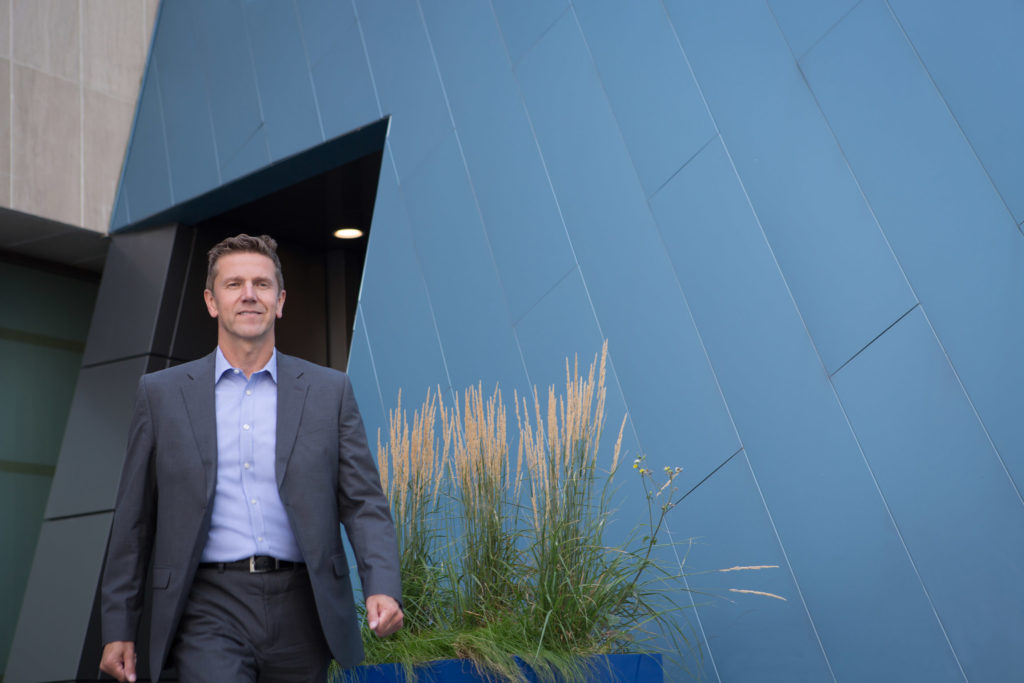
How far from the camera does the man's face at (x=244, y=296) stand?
1.85 metres

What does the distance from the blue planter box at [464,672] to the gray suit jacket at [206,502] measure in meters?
0.48

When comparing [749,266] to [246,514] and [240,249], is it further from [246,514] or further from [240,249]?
[246,514]

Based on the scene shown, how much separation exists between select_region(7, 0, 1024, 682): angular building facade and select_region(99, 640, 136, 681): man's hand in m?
1.78

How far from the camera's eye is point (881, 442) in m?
2.77

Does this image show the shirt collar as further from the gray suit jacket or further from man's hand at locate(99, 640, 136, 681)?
man's hand at locate(99, 640, 136, 681)

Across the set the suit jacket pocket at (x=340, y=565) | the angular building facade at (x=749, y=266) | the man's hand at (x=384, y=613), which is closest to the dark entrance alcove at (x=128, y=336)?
the angular building facade at (x=749, y=266)

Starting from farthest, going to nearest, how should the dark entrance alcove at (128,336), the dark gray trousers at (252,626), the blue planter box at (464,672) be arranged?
the dark entrance alcove at (128,336)
the blue planter box at (464,672)
the dark gray trousers at (252,626)

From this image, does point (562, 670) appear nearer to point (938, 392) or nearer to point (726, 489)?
point (726, 489)

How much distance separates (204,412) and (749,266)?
77.8 inches

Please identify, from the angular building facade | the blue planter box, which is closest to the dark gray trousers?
the blue planter box

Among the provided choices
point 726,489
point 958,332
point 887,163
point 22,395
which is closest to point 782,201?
point 887,163

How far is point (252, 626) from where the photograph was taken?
169cm

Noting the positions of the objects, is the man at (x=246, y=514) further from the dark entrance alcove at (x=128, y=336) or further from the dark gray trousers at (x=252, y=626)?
the dark entrance alcove at (x=128, y=336)

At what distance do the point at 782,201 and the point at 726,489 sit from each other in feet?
3.16
